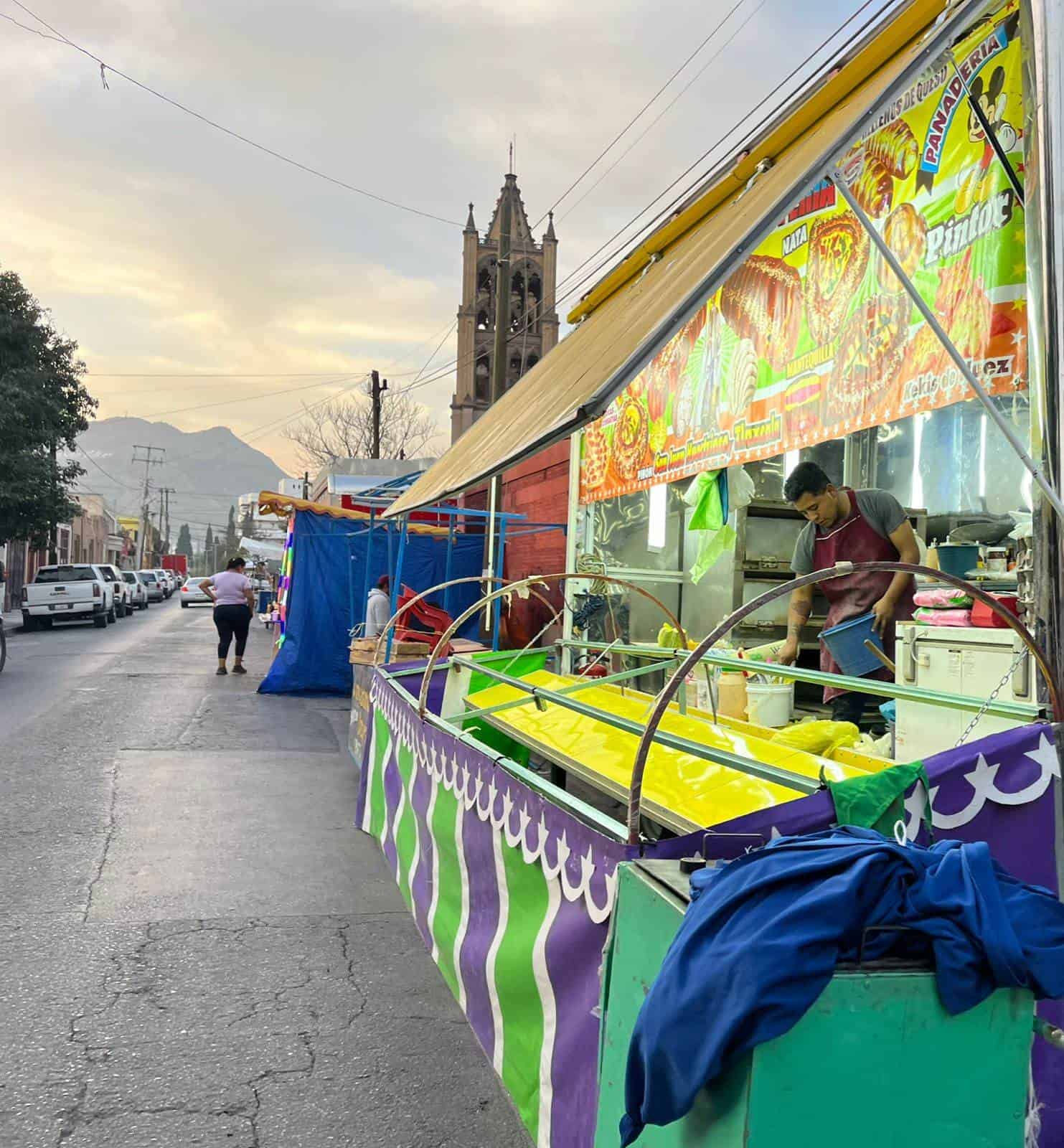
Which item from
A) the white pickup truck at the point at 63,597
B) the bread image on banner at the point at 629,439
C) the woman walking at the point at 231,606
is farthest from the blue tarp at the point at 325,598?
the white pickup truck at the point at 63,597

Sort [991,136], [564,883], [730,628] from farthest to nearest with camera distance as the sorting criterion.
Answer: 1. [991,136]
2. [564,883]
3. [730,628]

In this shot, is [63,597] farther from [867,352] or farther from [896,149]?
[896,149]

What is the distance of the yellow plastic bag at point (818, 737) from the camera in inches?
175

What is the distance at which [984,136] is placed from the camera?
3453mm

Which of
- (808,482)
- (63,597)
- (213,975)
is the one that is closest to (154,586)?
(63,597)

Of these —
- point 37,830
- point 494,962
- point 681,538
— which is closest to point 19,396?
point 681,538

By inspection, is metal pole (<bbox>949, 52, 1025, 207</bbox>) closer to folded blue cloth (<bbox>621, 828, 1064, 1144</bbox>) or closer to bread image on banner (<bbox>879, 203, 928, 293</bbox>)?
bread image on banner (<bbox>879, 203, 928, 293</bbox>)

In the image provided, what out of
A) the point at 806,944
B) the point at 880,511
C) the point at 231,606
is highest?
the point at 880,511

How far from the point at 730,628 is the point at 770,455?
271 cm

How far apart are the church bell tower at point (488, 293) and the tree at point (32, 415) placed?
61.3ft

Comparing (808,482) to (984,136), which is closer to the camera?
(984,136)

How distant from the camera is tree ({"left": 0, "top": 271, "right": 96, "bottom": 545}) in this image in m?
25.7

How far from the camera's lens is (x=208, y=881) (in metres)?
5.46

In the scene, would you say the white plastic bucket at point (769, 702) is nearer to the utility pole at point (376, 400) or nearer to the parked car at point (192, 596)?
the utility pole at point (376, 400)
